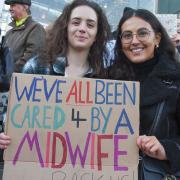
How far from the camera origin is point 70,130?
2307mm

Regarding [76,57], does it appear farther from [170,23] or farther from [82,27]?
[170,23]

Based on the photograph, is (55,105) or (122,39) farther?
(122,39)

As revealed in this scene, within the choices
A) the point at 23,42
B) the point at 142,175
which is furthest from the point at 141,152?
the point at 23,42

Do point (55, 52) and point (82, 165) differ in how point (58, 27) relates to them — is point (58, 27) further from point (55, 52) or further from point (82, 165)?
point (82, 165)

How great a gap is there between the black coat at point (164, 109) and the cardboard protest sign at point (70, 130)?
0.09 meters

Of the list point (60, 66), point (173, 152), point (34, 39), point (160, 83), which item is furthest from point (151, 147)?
point (34, 39)

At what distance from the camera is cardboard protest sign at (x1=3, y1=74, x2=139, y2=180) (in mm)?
2260

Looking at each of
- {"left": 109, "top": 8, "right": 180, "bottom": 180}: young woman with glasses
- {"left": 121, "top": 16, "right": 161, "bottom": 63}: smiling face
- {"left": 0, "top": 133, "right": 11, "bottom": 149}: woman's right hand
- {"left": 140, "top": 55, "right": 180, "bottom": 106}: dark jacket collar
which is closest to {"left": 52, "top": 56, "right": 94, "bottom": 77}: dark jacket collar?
{"left": 109, "top": 8, "right": 180, "bottom": 180}: young woman with glasses

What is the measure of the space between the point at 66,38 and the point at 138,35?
58 cm

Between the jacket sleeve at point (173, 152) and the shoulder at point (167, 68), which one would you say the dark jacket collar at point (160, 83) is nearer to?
the shoulder at point (167, 68)

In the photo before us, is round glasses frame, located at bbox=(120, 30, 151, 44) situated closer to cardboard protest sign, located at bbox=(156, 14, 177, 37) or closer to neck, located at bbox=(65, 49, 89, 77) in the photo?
neck, located at bbox=(65, 49, 89, 77)

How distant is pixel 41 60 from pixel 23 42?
1.88 m

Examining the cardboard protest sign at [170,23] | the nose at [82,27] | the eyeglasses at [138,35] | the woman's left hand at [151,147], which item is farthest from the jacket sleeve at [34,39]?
the woman's left hand at [151,147]

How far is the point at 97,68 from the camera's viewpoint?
290 centimetres
